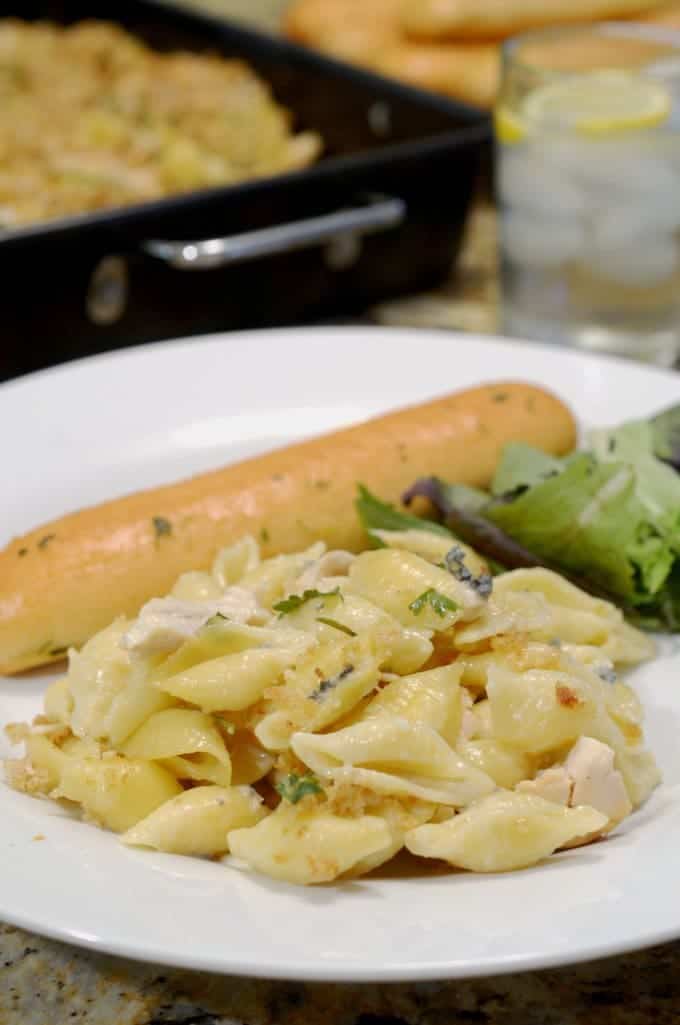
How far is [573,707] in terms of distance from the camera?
55.6 inches

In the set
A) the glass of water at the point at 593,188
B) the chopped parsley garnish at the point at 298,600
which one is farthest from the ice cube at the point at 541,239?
the chopped parsley garnish at the point at 298,600

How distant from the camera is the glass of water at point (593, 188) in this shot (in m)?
2.62

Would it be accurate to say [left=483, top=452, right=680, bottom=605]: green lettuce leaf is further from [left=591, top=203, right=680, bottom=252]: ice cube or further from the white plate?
[left=591, top=203, right=680, bottom=252]: ice cube

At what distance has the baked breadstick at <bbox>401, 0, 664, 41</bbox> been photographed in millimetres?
3912

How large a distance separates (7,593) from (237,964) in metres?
0.77

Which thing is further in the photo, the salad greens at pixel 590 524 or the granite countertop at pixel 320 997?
the salad greens at pixel 590 524

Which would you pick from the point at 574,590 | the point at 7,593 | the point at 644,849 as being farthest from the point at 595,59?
the point at 644,849

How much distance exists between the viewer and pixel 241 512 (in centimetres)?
189

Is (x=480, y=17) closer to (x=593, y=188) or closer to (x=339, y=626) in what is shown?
(x=593, y=188)

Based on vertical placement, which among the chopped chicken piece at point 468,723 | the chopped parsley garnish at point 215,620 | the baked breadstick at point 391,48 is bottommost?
the chopped chicken piece at point 468,723

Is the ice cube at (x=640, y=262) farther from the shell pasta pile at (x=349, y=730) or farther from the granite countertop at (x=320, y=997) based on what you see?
the granite countertop at (x=320, y=997)

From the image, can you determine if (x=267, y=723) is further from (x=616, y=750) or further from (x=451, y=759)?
(x=616, y=750)

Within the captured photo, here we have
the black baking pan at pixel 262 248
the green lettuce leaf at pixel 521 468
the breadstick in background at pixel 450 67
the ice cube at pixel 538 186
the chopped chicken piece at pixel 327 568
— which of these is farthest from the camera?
the breadstick in background at pixel 450 67

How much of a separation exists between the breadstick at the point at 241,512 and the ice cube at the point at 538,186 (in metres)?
0.68
